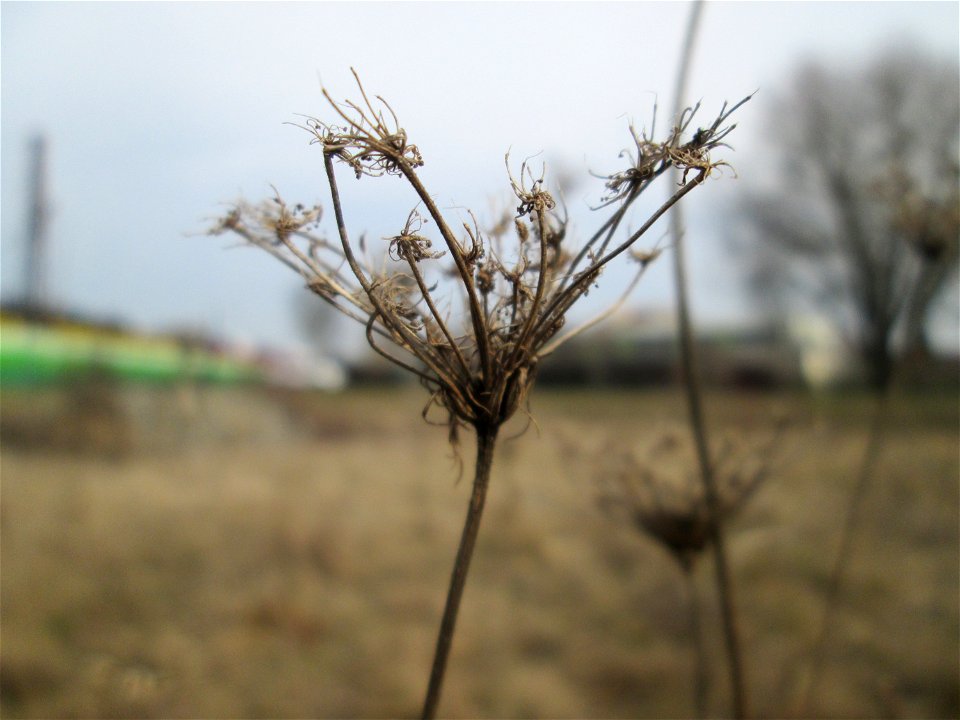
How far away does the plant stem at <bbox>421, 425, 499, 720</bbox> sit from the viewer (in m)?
0.87

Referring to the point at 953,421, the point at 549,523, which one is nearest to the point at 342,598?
the point at 549,523

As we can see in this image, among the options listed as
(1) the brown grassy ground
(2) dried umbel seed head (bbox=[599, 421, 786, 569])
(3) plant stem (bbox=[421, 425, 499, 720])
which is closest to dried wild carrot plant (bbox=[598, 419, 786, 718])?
(2) dried umbel seed head (bbox=[599, 421, 786, 569])

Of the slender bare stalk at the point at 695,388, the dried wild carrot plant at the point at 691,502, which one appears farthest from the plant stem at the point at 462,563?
the dried wild carrot plant at the point at 691,502

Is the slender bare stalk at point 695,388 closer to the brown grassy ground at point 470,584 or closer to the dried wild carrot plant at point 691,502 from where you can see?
the dried wild carrot plant at point 691,502

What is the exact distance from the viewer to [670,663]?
497 cm

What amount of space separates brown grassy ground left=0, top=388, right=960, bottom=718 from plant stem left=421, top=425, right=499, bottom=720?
1.49 meters

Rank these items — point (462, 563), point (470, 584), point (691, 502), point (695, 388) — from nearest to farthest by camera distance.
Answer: point (462, 563)
point (695, 388)
point (691, 502)
point (470, 584)

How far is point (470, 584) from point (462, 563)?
5.69 meters

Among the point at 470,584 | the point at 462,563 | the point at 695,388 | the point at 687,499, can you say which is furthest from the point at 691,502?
the point at 470,584

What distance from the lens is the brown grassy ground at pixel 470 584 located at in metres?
4.54

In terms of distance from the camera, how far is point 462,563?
865 mm

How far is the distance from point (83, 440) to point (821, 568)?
9435 millimetres

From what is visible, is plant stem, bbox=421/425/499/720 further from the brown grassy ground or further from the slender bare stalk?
the brown grassy ground

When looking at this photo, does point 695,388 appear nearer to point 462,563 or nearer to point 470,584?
point 462,563
